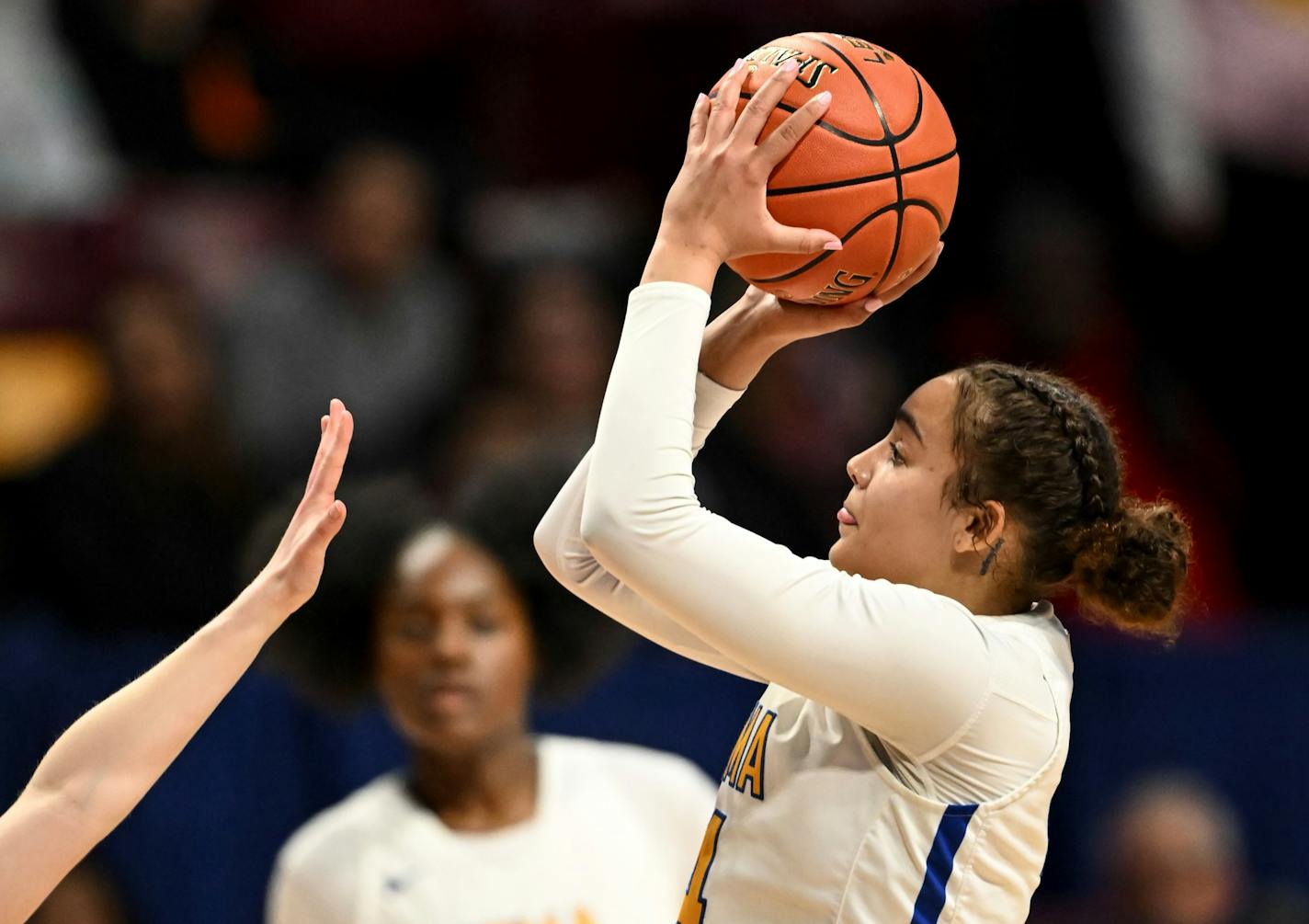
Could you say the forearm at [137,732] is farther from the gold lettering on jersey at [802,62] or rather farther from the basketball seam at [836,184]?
the gold lettering on jersey at [802,62]

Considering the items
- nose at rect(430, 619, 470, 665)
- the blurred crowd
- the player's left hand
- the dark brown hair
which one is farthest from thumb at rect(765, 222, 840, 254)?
the blurred crowd

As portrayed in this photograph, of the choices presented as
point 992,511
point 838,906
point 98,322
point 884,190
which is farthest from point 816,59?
point 98,322

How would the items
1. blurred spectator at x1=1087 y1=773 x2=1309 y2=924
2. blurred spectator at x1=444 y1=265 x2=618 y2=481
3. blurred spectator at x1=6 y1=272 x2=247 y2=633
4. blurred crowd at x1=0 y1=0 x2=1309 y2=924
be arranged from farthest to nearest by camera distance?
1. blurred spectator at x1=444 y1=265 x2=618 y2=481
2. blurred crowd at x1=0 y1=0 x2=1309 y2=924
3. blurred spectator at x1=6 y1=272 x2=247 y2=633
4. blurred spectator at x1=1087 y1=773 x2=1309 y2=924

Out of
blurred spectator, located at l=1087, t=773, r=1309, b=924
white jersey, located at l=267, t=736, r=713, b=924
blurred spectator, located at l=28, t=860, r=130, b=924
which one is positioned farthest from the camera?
blurred spectator, located at l=1087, t=773, r=1309, b=924

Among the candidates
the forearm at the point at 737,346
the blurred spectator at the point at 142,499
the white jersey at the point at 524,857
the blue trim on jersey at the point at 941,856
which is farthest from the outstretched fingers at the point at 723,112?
the blurred spectator at the point at 142,499

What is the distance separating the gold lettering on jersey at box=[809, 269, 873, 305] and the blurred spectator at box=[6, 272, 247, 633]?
350 centimetres

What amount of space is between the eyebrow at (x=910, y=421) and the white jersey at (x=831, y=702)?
11.2 inches

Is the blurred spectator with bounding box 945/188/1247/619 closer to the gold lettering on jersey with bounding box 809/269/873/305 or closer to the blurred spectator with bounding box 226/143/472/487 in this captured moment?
the blurred spectator with bounding box 226/143/472/487

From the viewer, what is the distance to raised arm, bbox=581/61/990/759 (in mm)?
2555

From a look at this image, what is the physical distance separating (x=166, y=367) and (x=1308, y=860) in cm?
398

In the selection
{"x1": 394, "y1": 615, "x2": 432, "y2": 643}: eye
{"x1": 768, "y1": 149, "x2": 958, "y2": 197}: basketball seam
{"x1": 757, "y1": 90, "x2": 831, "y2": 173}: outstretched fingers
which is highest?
{"x1": 757, "y1": 90, "x2": 831, "y2": 173}: outstretched fingers

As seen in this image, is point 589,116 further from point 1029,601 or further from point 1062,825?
point 1029,601

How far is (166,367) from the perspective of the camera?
629cm

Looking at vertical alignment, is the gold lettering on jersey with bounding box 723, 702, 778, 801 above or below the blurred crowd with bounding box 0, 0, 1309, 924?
above
